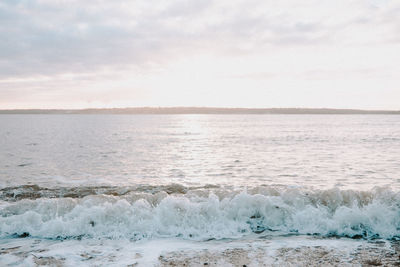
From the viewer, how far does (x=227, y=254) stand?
22.9 feet

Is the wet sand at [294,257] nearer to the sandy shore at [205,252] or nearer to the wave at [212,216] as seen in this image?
the sandy shore at [205,252]

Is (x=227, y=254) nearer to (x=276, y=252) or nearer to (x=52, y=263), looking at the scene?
(x=276, y=252)

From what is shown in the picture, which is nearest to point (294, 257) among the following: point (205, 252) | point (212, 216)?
point (205, 252)

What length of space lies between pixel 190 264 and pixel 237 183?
10155mm

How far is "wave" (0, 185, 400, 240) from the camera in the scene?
860 centimetres

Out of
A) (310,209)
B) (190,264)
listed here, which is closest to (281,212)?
(310,209)

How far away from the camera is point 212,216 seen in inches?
369

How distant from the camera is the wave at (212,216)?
860 centimetres

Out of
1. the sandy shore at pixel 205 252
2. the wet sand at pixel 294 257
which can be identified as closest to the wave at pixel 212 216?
the sandy shore at pixel 205 252

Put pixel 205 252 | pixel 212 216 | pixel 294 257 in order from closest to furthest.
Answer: pixel 294 257 < pixel 205 252 < pixel 212 216

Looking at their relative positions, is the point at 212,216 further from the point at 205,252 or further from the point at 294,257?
the point at 294,257

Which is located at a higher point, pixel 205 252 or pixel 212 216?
pixel 212 216

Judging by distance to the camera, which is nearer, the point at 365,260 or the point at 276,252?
the point at 365,260

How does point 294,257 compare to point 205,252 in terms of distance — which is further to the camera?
point 205,252
